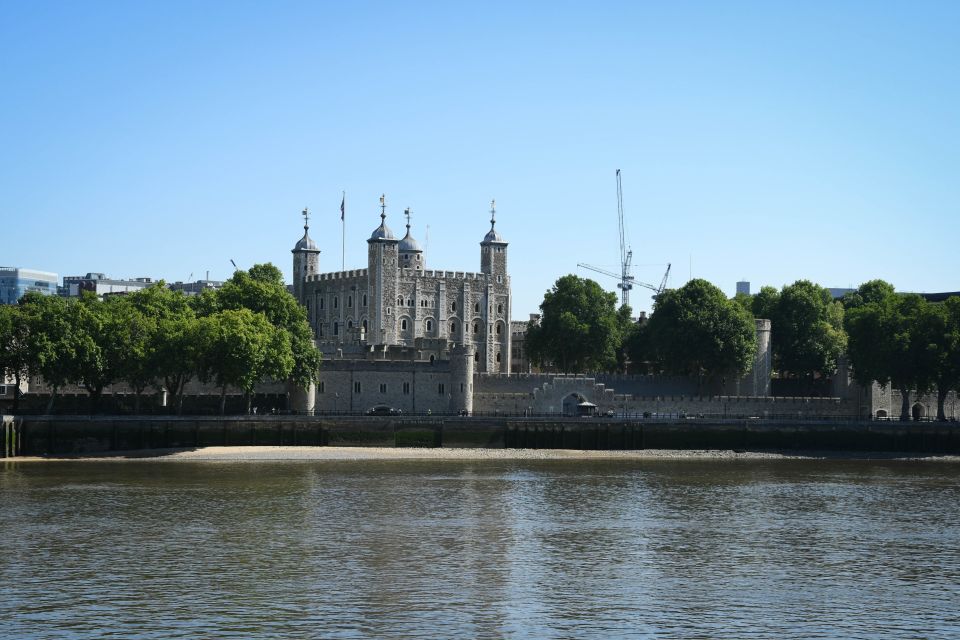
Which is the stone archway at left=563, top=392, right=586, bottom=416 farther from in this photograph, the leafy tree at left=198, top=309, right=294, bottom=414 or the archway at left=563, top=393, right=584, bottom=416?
the leafy tree at left=198, top=309, right=294, bottom=414

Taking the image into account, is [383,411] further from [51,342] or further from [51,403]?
[51,342]

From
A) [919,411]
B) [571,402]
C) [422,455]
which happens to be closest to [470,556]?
[422,455]

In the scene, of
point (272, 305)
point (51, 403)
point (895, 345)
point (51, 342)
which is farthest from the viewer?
point (272, 305)

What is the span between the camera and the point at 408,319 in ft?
408

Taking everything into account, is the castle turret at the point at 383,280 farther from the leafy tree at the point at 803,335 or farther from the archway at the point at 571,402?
the leafy tree at the point at 803,335

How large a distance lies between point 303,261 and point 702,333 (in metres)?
43.1

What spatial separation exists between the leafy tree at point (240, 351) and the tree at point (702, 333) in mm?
37107

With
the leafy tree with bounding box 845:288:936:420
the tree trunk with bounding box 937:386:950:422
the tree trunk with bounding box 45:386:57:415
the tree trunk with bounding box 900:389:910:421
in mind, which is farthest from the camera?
the tree trunk with bounding box 900:389:910:421

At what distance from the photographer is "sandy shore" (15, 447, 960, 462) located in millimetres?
83125

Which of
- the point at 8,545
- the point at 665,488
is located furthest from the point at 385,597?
the point at 665,488

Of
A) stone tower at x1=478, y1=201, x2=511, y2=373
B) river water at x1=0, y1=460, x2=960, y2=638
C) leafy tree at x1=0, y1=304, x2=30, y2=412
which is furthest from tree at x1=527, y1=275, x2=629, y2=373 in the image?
leafy tree at x1=0, y1=304, x2=30, y2=412

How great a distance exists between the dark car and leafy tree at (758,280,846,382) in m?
40.6

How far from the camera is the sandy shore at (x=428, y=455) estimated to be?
83.1 meters

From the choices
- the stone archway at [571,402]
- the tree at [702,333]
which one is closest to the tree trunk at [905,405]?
the tree at [702,333]
